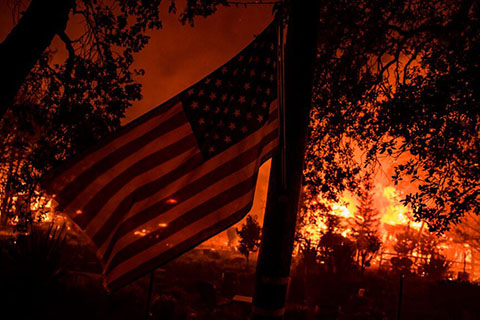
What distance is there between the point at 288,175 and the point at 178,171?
3.92 feet

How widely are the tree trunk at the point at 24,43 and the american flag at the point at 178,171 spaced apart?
7.09ft

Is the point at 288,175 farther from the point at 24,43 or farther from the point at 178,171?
the point at 24,43

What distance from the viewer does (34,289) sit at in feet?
31.1

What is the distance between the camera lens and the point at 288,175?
3.51 m

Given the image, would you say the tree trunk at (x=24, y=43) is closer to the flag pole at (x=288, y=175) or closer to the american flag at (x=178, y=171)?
the american flag at (x=178, y=171)

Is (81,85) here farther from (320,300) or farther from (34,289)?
(320,300)

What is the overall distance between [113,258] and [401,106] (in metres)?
7.14

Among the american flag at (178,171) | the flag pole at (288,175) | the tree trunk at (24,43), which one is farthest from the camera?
the tree trunk at (24,43)

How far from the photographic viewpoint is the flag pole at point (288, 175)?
10.9 feet

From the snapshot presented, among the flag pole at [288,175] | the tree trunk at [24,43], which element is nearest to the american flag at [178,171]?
the flag pole at [288,175]

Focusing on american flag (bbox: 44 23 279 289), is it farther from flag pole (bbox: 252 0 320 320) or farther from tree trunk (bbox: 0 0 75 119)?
tree trunk (bbox: 0 0 75 119)

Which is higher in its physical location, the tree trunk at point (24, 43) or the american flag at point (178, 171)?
the tree trunk at point (24, 43)

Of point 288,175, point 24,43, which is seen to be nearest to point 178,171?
point 288,175

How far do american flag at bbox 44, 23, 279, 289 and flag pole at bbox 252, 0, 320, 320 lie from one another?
23cm
